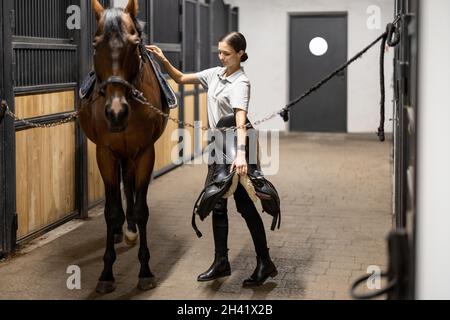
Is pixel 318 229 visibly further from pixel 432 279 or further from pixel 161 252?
pixel 432 279

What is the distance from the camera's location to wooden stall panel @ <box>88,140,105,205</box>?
5.19 m

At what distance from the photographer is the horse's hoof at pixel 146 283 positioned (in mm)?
3439

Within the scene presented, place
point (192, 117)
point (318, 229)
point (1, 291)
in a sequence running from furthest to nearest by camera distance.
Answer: point (192, 117) < point (318, 229) < point (1, 291)

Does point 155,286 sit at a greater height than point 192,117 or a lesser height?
lesser

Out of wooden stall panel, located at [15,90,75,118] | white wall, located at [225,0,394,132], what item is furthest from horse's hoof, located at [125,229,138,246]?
white wall, located at [225,0,394,132]

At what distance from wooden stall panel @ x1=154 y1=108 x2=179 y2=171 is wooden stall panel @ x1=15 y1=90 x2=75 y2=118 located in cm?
188

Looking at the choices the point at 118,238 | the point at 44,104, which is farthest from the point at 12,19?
the point at 118,238

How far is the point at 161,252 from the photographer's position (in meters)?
Answer: 4.18

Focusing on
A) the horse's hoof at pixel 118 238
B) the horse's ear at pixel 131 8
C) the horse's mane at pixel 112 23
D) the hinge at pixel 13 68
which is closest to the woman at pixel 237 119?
the horse's ear at pixel 131 8

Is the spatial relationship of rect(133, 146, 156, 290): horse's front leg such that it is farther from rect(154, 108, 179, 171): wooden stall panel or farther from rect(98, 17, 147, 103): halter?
rect(154, 108, 179, 171): wooden stall panel

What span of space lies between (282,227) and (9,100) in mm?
2098

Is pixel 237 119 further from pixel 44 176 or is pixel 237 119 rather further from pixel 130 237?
pixel 44 176
